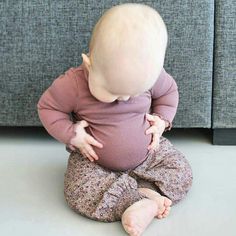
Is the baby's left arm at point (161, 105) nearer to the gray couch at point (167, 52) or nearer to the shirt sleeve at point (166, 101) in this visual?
the shirt sleeve at point (166, 101)

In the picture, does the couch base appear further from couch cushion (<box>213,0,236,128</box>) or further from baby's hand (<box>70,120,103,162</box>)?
baby's hand (<box>70,120,103,162</box>)

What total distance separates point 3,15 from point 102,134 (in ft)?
1.30

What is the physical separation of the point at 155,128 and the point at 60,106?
0.19m

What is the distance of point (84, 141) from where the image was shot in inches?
41.3

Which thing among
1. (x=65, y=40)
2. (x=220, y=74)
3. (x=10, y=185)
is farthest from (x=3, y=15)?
(x=220, y=74)

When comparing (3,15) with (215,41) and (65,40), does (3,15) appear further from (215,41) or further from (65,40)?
(215,41)

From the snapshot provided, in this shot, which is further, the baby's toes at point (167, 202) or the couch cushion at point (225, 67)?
the couch cushion at point (225, 67)

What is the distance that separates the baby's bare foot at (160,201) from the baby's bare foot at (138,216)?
1 cm

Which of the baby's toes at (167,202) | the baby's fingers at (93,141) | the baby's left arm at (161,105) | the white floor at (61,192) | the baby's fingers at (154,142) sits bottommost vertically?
the white floor at (61,192)

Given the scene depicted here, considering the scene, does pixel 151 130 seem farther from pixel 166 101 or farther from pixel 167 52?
pixel 167 52

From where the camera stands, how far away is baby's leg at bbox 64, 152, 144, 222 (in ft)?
3.26

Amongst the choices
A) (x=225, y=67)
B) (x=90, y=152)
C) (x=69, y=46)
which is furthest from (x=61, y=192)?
(x=225, y=67)

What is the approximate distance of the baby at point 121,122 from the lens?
920mm

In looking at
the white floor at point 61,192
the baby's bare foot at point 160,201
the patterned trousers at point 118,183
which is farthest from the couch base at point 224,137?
the baby's bare foot at point 160,201
